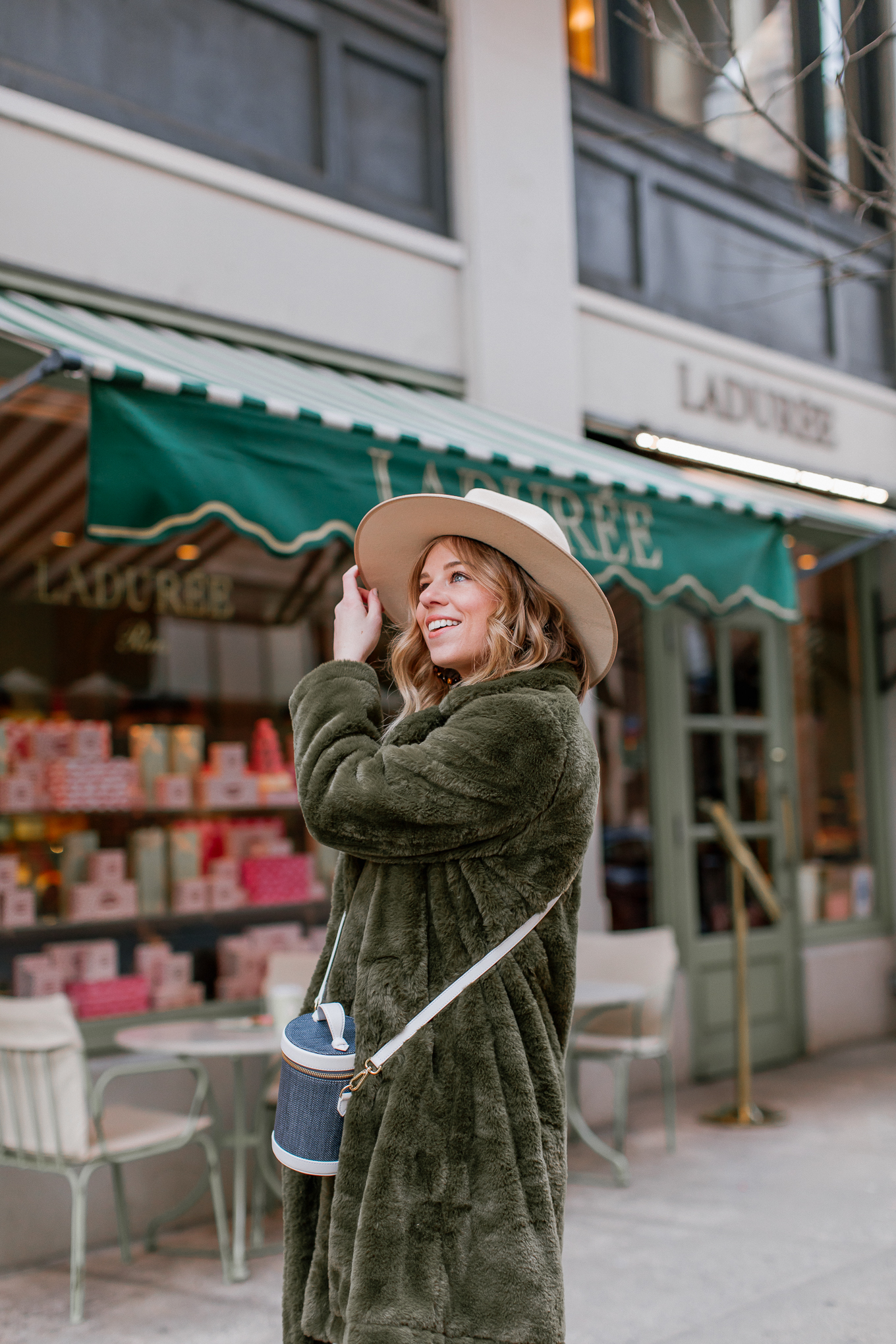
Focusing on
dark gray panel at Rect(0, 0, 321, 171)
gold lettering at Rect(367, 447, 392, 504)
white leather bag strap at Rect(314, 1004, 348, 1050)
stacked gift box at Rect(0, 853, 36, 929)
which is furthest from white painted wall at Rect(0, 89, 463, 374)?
white leather bag strap at Rect(314, 1004, 348, 1050)

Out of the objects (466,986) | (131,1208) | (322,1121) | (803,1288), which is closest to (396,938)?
(466,986)

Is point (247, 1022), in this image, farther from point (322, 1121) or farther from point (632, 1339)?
point (322, 1121)

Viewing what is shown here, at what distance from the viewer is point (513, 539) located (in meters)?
2.19

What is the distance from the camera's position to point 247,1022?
4715 mm

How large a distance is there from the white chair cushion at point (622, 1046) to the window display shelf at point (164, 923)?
131 centimetres

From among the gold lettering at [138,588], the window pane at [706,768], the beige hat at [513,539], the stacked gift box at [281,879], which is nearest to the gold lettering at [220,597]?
the gold lettering at [138,588]

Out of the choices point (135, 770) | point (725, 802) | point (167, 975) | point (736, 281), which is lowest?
point (167, 975)

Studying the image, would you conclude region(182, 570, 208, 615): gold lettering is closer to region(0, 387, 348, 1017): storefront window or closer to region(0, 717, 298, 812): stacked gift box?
region(0, 387, 348, 1017): storefront window

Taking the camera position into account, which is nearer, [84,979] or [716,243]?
[84,979]

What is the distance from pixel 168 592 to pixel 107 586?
30 centimetres

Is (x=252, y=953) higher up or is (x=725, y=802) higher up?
(x=725, y=802)

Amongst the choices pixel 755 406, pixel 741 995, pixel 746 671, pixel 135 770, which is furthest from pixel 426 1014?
pixel 755 406

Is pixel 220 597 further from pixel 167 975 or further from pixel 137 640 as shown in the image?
pixel 167 975

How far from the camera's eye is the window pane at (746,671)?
7.85 metres
